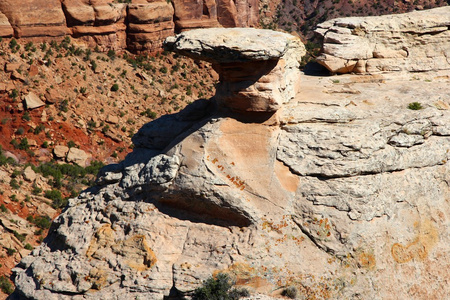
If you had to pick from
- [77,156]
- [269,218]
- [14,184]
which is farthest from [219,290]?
[77,156]

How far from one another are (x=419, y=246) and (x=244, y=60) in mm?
7941

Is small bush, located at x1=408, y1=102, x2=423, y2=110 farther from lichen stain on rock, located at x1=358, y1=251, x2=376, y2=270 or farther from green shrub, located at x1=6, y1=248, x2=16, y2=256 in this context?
green shrub, located at x1=6, y1=248, x2=16, y2=256

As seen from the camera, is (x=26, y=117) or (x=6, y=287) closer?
(x=6, y=287)

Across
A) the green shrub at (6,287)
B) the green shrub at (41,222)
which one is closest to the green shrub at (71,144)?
the green shrub at (41,222)

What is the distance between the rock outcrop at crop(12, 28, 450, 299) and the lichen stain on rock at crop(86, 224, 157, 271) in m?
0.03

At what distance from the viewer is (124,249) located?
1923 cm

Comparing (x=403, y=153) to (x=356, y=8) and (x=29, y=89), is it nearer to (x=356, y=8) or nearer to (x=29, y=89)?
(x=29, y=89)

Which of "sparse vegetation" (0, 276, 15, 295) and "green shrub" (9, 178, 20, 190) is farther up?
"green shrub" (9, 178, 20, 190)

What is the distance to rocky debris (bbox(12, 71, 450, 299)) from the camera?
18688mm

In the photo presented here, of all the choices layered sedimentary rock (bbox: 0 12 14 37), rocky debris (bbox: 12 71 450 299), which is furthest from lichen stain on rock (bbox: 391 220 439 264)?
layered sedimentary rock (bbox: 0 12 14 37)

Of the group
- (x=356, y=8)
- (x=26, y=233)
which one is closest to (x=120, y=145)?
(x=26, y=233)

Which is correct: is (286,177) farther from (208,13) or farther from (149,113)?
(208,13)

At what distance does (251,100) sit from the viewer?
63.6 feet

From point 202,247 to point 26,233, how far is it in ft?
66.1
